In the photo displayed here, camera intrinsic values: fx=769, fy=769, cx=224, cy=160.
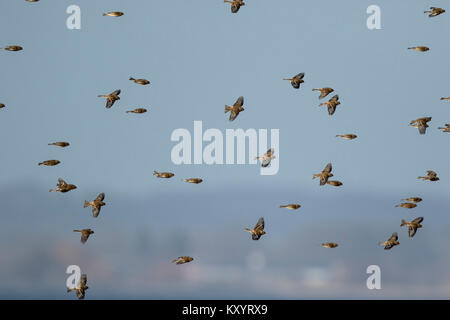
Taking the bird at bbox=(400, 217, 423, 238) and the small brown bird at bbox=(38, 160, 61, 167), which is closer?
the small brown bird at bbox=(38, 160, 61, 167)

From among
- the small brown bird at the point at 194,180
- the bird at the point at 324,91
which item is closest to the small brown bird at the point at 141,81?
the small brown bird at the point at 194,180

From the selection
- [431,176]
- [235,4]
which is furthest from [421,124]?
[235,4]

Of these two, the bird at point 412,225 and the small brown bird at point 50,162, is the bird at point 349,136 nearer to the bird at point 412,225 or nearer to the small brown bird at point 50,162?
the bird at point 412,225

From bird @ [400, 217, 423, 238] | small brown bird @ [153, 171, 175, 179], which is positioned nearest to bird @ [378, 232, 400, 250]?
bird @ [400, 217, 423, 238]

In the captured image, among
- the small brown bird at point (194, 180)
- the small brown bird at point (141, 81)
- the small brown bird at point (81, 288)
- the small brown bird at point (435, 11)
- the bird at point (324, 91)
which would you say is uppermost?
the small brown bird at point (435, 11)

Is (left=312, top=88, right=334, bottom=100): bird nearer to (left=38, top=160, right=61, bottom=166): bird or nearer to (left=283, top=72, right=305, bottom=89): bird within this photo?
(left=283, top=72, right=305, bottom=89): bird

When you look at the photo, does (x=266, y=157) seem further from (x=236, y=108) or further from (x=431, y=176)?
(x=431, y=176)

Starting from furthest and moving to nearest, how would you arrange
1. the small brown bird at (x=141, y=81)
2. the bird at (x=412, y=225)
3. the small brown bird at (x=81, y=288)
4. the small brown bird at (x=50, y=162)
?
1. the bird at (x=412, y=225)
2. the small brown bird at (x=81, y=288)
3. the small brown bird at (x=141, y=81)
4. the small brown bird at (x=50, y=162)

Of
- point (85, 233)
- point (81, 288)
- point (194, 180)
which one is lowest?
point (81, 288)

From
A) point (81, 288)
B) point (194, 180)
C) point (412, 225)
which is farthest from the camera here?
point (412, 225)
